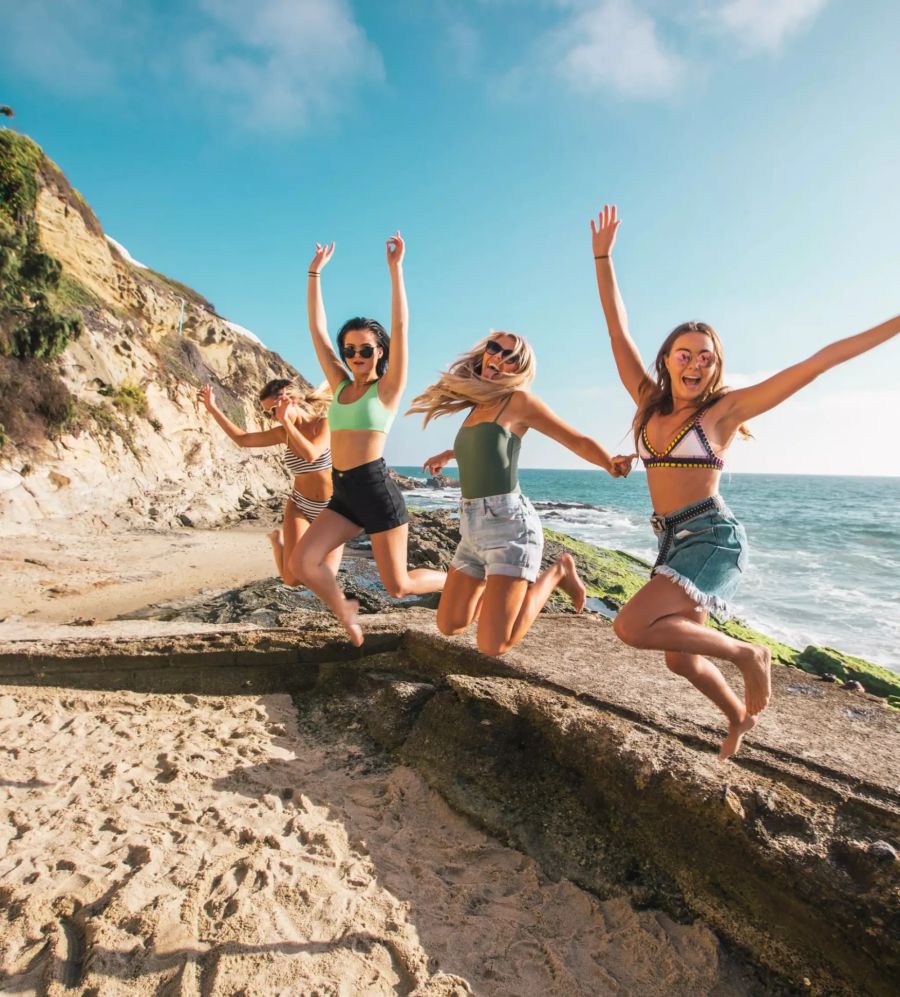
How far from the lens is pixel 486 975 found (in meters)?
2.41

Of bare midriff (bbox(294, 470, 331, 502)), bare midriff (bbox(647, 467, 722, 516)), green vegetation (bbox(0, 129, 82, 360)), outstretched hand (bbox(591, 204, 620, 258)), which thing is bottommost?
bare midriff (bbox(294, 470, 331, 502))

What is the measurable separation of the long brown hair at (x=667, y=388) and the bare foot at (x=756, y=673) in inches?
38.2

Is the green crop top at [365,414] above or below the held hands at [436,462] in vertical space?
above

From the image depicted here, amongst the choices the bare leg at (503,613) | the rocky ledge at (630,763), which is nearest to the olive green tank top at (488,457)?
the bare leg at (503,613)

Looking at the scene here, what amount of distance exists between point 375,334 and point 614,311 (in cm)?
158

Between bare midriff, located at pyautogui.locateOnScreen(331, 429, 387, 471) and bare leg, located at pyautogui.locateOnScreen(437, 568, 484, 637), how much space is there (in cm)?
91

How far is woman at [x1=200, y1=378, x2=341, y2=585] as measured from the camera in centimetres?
445

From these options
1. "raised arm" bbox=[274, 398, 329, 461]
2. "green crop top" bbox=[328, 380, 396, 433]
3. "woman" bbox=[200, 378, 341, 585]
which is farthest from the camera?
"woman" bbox=[200, 378, 341, 585]

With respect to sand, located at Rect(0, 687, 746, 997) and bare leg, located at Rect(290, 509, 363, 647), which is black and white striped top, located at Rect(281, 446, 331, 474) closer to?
bare leg, located at Rect(290, 509, 363, 647)

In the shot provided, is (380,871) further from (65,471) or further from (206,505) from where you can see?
(206,505)

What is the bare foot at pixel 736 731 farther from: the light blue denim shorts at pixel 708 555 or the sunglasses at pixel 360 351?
the sunglasses at pixel 360 351

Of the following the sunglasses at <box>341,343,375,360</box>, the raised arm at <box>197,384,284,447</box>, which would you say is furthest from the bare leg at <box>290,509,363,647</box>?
the raised arm at <box>197,384,284,447</box>

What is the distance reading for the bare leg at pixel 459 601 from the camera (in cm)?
355

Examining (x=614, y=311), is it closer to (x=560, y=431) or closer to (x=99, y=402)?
(x=560, y=431)
